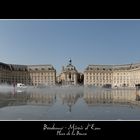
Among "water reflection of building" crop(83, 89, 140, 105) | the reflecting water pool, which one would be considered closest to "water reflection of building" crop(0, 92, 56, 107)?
the reflecting water pool

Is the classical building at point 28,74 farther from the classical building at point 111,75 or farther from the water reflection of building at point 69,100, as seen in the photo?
the classical building at point 111,75

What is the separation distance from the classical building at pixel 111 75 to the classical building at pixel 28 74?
89 cm

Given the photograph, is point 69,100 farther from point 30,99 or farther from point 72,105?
point 30,99

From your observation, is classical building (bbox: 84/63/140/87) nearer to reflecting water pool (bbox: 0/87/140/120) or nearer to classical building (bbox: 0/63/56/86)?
reflecting water pool (bbox: 0/87/140/120)

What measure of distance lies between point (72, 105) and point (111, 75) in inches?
67.2

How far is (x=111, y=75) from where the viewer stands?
689 cm

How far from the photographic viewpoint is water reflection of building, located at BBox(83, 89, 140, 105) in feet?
19.8

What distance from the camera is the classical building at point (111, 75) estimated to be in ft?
20.6

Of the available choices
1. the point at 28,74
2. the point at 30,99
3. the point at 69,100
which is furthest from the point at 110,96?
the point at 28,74

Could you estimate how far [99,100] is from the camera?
6.07 m

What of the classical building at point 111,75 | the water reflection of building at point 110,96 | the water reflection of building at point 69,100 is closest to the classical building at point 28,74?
the water reflection of building at point 69,100
